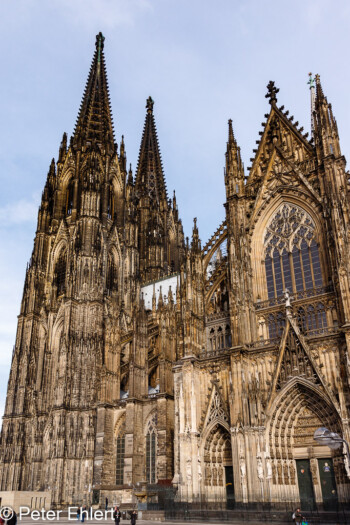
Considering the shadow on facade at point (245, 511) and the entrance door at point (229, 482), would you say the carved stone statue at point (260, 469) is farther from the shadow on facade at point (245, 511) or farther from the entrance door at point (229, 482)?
the entrance door at point (229, 482)

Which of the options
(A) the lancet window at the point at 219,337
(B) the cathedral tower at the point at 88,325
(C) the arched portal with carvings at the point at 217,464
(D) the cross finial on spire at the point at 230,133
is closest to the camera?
(C) the arched portal with carvings at the point at 217,464

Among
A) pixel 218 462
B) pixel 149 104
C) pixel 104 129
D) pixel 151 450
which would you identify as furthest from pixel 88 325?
Answer: pixel 149 104

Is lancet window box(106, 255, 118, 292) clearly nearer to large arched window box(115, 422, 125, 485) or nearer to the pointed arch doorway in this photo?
large arched window box(115, 422, 125, 485)

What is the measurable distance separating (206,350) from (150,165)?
4284cm

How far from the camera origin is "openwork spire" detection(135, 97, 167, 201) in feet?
210

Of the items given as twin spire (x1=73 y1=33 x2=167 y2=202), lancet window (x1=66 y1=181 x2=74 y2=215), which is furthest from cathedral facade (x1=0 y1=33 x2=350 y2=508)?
twin spire (x1=73 y1=33 x2=167 y2=202)

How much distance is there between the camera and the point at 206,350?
28.9 meters

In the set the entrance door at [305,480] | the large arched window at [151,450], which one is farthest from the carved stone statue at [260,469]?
the large arched window at [151,450]

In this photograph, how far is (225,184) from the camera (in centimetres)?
3169

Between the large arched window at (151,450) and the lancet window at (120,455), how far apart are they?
2.26 metres

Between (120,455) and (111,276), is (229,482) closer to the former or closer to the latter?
(120,455)

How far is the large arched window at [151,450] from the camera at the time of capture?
Answer: 34.1 metres

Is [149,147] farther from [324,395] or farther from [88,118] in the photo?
[324,395]

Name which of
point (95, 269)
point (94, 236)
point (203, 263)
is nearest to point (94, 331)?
point (95, 269)
